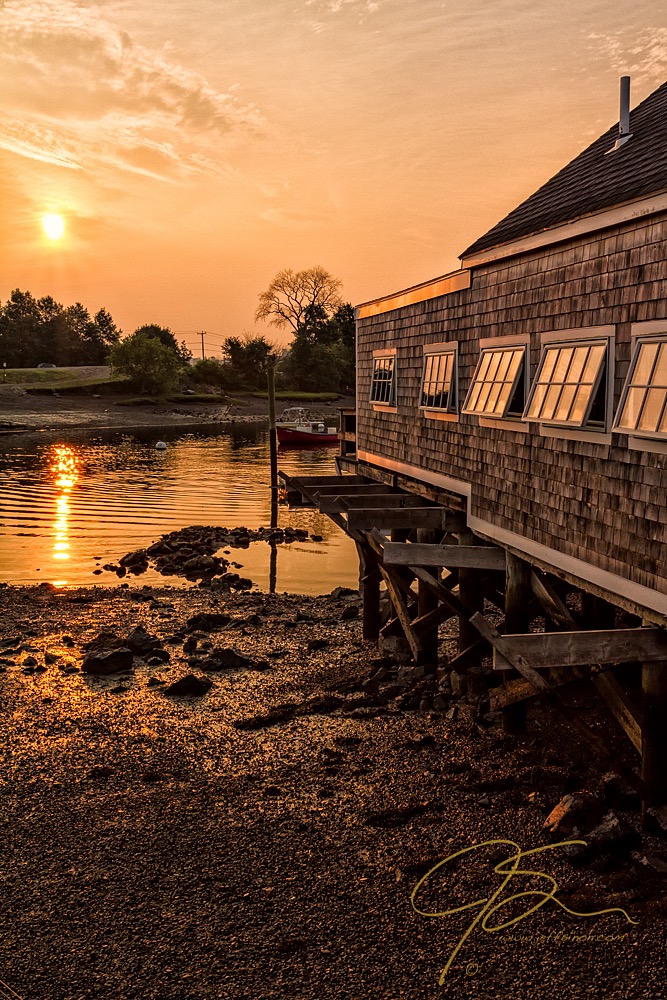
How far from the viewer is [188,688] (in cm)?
1437

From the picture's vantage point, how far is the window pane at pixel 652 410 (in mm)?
7954

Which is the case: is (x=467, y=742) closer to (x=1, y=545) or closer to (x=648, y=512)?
(x=648, y=512)

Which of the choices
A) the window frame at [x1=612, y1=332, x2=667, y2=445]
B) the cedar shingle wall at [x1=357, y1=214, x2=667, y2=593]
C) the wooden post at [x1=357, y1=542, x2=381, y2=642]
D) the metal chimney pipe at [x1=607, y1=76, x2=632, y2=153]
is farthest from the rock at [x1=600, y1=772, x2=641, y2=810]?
the metal chimney pipe at [x1=607, y1=76, x2=632, y2=153]

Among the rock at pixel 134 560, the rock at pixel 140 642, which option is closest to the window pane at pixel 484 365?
the rock at pixel 140 642

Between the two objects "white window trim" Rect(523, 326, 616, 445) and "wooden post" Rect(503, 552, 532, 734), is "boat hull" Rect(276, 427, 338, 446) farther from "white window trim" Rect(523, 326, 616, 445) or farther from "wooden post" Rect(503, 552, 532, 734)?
"white window trim" Rect(523, 326, 616, 445)

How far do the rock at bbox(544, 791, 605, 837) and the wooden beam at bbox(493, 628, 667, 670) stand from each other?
174 cm

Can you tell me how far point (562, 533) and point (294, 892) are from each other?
4954 mm

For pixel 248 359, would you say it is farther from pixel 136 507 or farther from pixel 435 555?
pixel 435 555

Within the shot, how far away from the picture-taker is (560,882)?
8.38m

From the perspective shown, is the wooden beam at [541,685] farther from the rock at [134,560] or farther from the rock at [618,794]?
the rock at [134,560]

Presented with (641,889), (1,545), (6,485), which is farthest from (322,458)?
(641,889)

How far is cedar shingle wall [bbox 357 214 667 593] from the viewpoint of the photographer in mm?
8414

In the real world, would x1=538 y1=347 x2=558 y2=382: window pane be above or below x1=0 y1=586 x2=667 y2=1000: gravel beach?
above

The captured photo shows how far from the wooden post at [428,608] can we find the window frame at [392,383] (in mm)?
2963
